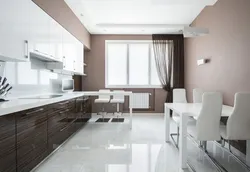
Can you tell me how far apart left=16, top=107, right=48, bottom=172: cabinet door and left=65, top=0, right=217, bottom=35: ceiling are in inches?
113

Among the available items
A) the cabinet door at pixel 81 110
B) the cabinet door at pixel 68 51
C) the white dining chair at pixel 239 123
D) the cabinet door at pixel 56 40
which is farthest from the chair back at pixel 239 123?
the cabinet door at pixel 68 51

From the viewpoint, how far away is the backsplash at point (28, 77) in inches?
113

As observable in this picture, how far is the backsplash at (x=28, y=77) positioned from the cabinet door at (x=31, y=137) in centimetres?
65

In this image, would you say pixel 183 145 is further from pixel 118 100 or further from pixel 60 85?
pixel 118 100

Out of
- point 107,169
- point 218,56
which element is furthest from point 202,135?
point 218,56

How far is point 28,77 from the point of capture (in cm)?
333

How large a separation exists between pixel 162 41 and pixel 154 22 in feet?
3.75

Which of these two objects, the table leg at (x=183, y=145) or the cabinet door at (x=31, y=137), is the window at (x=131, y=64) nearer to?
the table leg at (x=183, y=145)

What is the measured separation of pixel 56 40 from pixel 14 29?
54.7 inches

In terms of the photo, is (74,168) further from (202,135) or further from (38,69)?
(38,69)

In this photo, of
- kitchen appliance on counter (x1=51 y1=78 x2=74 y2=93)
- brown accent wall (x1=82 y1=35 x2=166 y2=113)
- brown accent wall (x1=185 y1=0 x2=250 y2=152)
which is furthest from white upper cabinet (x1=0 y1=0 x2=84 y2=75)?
brown accent wall (x1=185 y1=0 x2=250 y2=152)

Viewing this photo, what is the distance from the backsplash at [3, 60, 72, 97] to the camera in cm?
287

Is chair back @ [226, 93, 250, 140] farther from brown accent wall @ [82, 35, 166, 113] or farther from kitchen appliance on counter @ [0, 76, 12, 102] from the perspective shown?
brown accent wall @ [82, 35, 166, 113]

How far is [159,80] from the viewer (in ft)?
22.9
